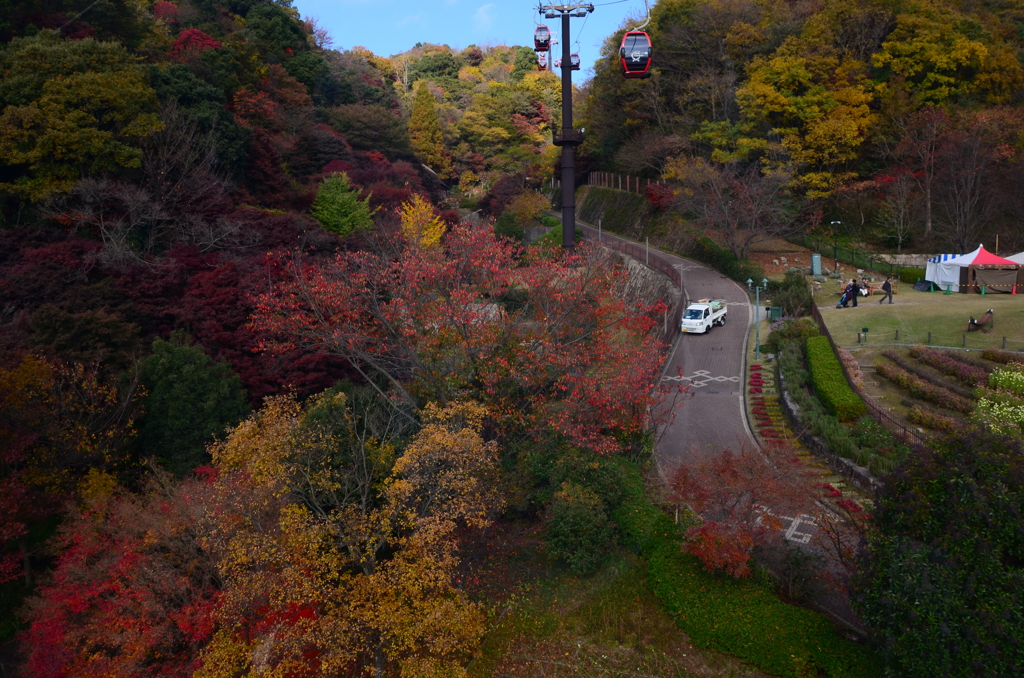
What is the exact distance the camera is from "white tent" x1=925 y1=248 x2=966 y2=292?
29.8 metres

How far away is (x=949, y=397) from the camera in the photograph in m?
18.5

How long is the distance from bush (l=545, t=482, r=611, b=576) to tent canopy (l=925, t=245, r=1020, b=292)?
984 inches

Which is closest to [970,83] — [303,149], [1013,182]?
[1013,182]

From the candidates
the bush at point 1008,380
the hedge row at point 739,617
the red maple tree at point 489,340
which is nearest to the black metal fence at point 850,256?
the bush at point 1008,380

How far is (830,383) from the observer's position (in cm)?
2044

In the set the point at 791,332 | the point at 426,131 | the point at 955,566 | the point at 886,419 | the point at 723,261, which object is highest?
the point at 426,131

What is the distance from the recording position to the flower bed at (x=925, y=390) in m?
18.1

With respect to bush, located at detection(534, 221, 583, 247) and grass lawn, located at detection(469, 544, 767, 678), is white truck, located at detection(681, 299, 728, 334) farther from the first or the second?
bush, located at detection(534, 221, 583, 247)

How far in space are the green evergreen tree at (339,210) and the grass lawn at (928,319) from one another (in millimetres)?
23254

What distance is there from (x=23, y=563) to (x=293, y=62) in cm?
3919

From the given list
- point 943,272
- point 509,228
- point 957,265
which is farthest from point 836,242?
point 509,228

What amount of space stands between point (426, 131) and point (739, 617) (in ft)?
187

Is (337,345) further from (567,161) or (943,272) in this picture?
(943,272)

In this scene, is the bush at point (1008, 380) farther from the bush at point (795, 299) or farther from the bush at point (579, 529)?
the bush at point (579, 529)
